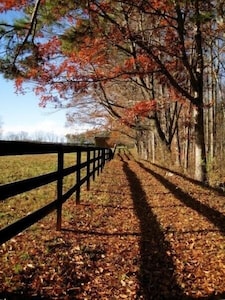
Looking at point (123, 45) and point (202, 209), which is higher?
point (123, 45)

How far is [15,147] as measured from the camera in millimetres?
4828

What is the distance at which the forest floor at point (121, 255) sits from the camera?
4.75 metres

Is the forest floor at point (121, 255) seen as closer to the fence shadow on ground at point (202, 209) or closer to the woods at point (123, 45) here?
A: the fence shadow on ground at point (202, 209)

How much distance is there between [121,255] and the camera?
5.96 m

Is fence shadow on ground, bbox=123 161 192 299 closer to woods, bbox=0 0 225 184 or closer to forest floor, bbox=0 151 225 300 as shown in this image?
forest floor, bbox=0 151 225 300

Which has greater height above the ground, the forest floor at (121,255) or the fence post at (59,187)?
the fence post at (59,187)

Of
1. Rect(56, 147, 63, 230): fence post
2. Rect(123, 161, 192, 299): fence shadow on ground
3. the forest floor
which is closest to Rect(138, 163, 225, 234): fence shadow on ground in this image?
the forest floor

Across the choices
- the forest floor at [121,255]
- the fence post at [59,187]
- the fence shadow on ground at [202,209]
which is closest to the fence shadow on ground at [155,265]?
the forest floor at [121,255]

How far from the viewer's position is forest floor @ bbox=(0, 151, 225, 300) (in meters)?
4.75

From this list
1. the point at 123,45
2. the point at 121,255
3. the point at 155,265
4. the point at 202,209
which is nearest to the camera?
the point at 155,265

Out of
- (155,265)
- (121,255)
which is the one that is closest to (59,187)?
(121,255)

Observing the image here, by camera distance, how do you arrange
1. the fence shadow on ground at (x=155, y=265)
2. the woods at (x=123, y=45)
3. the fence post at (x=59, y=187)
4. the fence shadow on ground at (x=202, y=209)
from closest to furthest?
the fence shadow on ground at (x=155, y=265) → the fence post at (x=59, y=187) → the fence shadow on ground at (x=202, y=209) → the woods at (x=123, y=45)

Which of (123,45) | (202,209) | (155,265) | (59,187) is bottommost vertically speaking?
(155,265)

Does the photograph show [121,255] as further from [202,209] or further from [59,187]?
[202,209]
